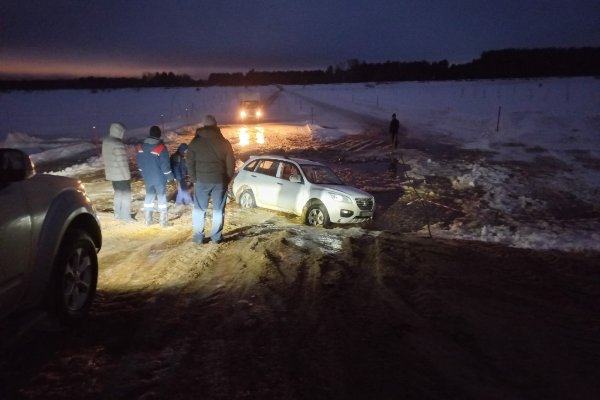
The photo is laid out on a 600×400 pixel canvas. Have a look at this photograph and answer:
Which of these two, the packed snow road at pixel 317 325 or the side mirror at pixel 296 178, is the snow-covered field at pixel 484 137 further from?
the side mirror at pixel 296 178

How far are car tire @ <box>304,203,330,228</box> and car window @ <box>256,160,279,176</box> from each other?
56.9 inches

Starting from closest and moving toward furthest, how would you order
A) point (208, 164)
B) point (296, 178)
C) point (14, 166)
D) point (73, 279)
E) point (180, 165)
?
point (14, 166)
point (73, 279)
point (208, 164)
point (180, 165)
point (296, 178)

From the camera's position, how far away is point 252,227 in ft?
31.0

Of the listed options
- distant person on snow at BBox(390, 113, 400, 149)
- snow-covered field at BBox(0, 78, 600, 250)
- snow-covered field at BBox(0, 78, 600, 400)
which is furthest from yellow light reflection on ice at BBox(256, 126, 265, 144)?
snow-covered field at BBox(0, 78, 600, 400)

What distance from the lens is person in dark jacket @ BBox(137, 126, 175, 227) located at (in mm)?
8539

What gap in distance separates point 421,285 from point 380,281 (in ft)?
1.78

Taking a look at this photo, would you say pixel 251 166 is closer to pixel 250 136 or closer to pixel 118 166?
pixel 118 166

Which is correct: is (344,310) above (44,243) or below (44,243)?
below

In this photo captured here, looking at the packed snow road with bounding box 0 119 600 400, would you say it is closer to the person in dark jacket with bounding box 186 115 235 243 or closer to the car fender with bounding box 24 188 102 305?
the car fender with bounding box 24 188 102 305

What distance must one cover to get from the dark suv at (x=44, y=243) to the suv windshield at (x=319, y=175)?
6.85 meters

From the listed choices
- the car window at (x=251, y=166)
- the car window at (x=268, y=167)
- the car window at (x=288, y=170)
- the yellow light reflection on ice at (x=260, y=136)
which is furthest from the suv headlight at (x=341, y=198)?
the yellow light reflection on ice at (x=260, y=136)

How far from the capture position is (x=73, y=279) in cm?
443

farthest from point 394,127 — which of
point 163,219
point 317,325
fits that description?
point 317,325

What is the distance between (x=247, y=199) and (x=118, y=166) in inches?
156
